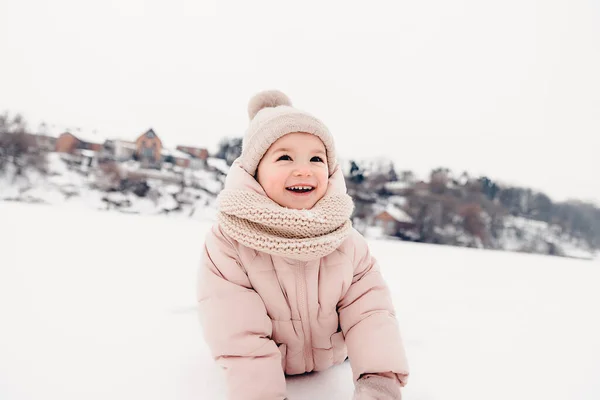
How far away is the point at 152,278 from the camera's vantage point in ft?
5.92

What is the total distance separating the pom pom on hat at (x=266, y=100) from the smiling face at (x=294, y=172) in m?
0.27

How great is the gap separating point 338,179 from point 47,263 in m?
1.70

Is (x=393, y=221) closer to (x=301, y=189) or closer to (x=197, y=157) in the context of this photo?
(x=197, y=157)

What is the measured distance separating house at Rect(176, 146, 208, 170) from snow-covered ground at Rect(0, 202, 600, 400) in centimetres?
449

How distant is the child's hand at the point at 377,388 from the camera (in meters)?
0.67

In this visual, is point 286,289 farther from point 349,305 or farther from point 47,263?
point 47,263

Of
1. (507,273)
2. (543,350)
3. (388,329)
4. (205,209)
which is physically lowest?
(205,209)

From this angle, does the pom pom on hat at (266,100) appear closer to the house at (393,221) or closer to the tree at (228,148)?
the house at (393,221)

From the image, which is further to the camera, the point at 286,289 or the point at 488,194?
the point at 488,194

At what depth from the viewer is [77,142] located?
6391 mm

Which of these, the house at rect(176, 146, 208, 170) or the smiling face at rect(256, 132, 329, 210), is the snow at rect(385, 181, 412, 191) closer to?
the house at rect(176, 146, 208, 170)

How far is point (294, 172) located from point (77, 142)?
685 cm

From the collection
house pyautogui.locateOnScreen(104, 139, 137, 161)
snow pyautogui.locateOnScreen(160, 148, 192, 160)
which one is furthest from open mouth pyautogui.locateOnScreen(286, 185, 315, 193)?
house pyautogui.locateOnScreen(104, 139, 137, 161)

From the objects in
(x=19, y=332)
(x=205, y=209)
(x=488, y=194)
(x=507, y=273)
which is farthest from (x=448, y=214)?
(x=19, y=332)
